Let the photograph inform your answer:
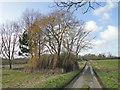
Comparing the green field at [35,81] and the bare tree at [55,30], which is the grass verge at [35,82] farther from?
the bare tree at [55,30]

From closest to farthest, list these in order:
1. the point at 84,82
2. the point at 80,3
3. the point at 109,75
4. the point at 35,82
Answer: the point at 80,3
the point at 35,82
the point at 84,82
the point at 109,75

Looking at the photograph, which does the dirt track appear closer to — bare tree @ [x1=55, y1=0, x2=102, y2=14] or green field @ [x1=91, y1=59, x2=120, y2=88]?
green field @ [x1=91, y1=59, x2=120, y2=88]

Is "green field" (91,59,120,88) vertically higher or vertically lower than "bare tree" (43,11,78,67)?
lower

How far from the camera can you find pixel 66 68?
32.1 feet

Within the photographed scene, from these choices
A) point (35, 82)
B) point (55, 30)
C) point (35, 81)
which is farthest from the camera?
point (55, 30)

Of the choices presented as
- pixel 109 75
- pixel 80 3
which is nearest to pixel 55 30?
pixel 109 75

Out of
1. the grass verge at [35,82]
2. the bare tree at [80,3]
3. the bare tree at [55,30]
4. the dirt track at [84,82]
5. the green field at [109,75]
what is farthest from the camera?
the bare tree at [55,30]

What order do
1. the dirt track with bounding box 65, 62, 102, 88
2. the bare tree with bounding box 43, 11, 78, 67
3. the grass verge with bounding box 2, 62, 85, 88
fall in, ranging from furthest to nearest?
the bare tree with bounding box 43, 11, 78, 67
the dirt track with bounding box 65, 62, 102, 88
the grass verge with bounding box 2, 62, 85, 88

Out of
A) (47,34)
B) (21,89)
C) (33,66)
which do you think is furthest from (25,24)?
(21,89)

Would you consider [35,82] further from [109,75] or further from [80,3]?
[109,75]

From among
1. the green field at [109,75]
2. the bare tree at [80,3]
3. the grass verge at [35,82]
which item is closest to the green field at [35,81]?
the grass verge at [35,82]

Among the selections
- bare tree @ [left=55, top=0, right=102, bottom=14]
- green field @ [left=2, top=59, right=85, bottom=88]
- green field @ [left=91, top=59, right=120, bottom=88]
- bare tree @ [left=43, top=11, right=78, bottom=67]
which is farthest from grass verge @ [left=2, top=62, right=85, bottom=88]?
bare tree @ [left=43, top=11, right=78, bottom=67]

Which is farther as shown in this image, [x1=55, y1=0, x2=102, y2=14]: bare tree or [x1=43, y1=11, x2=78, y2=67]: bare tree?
[x1=43, y1=11, x2=78, y2=67]: bare tree

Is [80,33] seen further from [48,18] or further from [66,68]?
[66,68]
